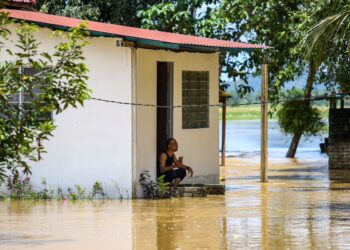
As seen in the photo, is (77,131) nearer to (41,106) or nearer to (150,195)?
(150,195)

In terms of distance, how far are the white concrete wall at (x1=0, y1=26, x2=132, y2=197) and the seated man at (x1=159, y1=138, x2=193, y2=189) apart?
2.83 ft

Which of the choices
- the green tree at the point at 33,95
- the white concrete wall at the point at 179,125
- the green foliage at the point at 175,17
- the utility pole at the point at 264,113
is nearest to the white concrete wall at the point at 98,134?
the white concrete wall at the point at 179,125

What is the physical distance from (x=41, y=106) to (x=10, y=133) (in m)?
0.34

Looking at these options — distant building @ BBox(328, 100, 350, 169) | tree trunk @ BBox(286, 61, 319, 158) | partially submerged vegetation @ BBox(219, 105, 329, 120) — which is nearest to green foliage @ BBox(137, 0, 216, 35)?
tree trunk @ BBox(286, 61, 319, 158)

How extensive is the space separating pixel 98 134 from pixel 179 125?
218cm

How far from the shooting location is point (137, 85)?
1920 centimetres

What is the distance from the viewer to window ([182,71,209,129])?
21.0 metres

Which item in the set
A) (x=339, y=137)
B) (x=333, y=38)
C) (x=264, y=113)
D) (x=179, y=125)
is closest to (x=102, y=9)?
(x=339, y=137)

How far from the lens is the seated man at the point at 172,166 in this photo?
19.6m

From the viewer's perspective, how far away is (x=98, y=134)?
19172 mm

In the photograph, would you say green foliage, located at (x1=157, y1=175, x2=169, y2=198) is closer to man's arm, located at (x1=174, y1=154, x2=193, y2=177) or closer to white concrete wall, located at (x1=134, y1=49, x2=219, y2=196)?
white concrete wall, located at (x1=134, y1=49, x2=219, y2=196)

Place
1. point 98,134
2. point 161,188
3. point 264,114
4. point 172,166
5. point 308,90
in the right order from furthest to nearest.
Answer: point 308,90 → point 264,114 → point 172,166 → point 161,188 → point 98,134

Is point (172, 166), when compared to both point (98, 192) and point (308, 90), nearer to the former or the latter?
point (98, 192)

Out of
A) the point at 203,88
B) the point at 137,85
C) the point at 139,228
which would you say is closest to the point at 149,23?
the point at 203,88
